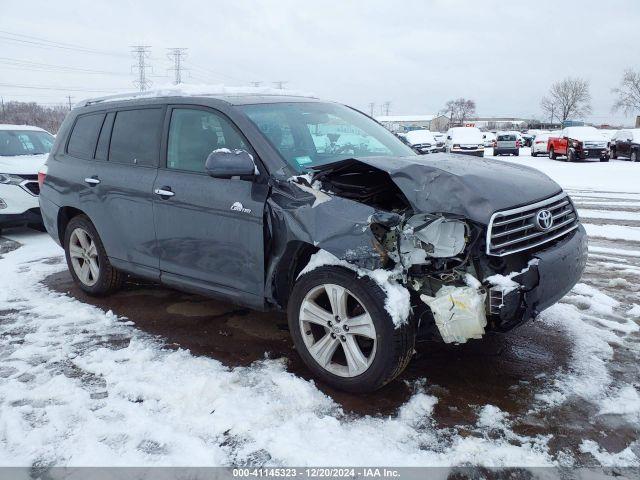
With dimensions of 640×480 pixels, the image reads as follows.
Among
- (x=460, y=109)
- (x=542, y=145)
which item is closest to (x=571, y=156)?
(x=542, y=145)

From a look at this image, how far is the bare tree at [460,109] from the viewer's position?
383 ft

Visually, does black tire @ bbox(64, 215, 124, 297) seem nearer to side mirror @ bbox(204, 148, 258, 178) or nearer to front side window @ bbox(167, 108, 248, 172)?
front side window @ bbox(167, 108, 248, 172)

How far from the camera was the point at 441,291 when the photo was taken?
2984mm

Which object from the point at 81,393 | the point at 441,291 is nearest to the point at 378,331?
the point at 441,291

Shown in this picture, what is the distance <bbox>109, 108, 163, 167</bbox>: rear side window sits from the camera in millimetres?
4344

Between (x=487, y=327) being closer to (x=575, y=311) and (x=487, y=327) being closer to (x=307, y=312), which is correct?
(x=307, y=312)

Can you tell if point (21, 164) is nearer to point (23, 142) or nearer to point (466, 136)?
point (23, 142)

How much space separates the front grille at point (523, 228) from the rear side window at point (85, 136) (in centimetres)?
372

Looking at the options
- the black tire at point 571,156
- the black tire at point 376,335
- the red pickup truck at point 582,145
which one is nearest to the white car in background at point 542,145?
the red pickup truck at point 582,145

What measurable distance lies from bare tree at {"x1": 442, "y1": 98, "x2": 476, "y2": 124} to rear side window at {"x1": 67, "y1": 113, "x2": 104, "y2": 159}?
11672cm

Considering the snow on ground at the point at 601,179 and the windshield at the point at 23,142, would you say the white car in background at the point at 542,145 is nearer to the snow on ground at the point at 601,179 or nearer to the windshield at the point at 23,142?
the snow on ground at the point at 601,179

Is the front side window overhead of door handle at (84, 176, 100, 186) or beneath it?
overhead

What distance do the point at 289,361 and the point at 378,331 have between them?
0.95m

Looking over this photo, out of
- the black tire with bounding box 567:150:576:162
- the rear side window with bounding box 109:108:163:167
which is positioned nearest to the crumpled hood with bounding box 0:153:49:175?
the rear side window with bounding box 109:108:163:167
